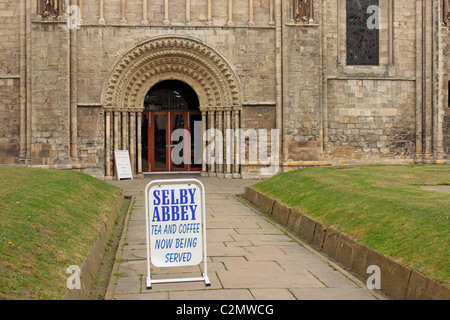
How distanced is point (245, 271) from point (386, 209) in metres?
2.36

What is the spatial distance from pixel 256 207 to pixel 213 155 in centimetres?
747

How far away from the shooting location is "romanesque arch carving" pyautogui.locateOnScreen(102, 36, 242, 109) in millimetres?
18500

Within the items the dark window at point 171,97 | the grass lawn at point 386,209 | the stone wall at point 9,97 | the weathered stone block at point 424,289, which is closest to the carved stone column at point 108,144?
the dark window at point 171,97

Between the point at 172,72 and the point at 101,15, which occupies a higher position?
the point at 101,15

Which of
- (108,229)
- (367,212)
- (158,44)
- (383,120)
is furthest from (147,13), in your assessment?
(367,212)

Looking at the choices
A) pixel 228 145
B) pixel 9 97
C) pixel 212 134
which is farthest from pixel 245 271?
pixel 9 97

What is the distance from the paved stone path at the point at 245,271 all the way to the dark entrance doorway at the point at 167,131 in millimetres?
10803

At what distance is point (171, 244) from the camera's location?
5.62m

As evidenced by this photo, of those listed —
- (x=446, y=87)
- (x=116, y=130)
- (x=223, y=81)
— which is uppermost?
(x=223, y=81)

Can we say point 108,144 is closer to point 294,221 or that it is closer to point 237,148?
point 237,148

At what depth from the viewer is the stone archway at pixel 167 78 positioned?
18.5 m

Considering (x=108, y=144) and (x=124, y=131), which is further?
(x=124, y=131)

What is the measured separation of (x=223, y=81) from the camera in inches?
750

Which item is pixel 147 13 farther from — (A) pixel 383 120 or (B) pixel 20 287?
(B) pixel 20 287
